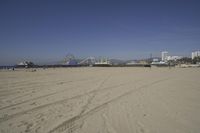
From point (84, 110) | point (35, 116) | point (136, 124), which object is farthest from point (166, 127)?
point (35, 116)

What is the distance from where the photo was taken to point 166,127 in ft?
18.9

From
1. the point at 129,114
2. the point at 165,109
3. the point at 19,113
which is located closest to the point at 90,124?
the point at 129,114

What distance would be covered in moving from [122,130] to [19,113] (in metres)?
3.91

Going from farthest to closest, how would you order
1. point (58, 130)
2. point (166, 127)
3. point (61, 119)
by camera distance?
1. point (61, 119)
2. point (166, 127)
3. point (58, 130)

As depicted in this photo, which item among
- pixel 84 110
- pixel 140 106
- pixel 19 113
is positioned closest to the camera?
pixel 19 113

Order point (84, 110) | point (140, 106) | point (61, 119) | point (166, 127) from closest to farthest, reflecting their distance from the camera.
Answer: point (166, 127)
point (61, 119)
point (84, 110)
point (140, 106)

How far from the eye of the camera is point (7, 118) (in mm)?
6438

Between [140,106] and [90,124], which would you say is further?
[140,106]

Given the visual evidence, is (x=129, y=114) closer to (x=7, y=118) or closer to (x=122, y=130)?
(x=122, y=130)

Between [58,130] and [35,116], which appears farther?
[35,116]

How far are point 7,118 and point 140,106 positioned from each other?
5.18 meters

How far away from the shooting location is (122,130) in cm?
547

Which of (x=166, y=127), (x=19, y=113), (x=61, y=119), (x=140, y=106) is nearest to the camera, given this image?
(x=166, y=127)

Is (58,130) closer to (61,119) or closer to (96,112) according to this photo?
(61,119)
